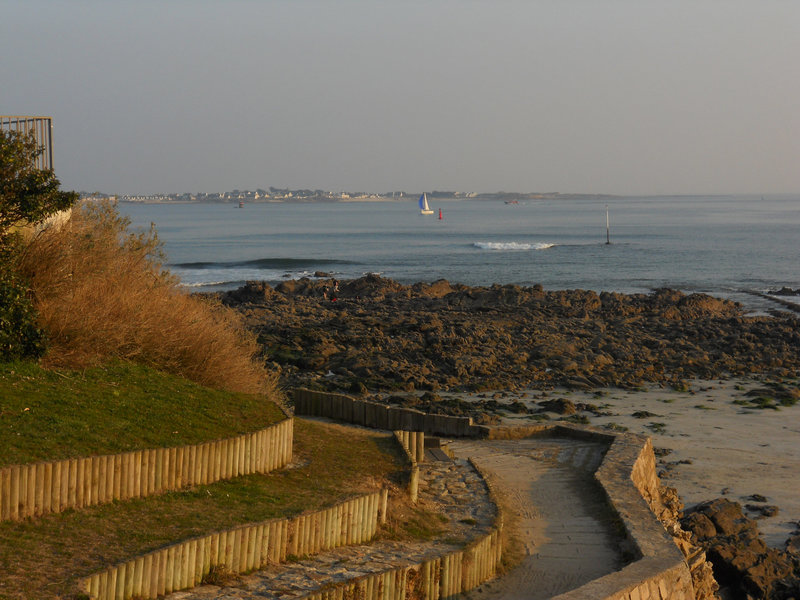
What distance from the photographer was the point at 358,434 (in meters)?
16.5

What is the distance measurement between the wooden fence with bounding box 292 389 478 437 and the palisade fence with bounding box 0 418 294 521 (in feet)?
16.7

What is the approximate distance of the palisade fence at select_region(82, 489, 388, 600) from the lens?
8.62m

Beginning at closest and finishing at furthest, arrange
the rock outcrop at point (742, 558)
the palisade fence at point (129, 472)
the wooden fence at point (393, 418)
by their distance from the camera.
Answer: the palisade fence at point (129, 472), the rock outcrop at point (742, 558), the wooden fence at point (393, 418)

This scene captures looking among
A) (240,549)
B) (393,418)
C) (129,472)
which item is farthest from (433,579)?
(393,418)

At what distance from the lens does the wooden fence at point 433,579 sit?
9.55 m

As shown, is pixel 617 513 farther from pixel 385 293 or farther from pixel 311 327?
pixel 385 293

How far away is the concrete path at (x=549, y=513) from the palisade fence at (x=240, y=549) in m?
1.64

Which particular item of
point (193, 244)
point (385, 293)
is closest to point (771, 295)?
point (385, 293)

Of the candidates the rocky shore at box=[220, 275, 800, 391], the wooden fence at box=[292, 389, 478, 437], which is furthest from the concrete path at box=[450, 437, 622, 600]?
the rocky shore at box=[220, 275, 800, 391]

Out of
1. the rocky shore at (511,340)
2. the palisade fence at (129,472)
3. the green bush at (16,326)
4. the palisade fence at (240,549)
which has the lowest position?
the rocky shore at (511,340)

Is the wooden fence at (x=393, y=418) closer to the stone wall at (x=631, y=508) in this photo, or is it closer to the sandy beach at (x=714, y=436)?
the stone wall at (x=631, y=508)

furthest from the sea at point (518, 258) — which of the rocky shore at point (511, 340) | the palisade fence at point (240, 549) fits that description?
the palisade fence at point (240, 549)

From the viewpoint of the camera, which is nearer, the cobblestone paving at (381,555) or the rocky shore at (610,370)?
the cobblestone paving at (381,555)

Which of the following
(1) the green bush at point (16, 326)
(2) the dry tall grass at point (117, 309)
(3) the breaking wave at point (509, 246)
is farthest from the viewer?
(3) the breaking wave at point (509, 246)
